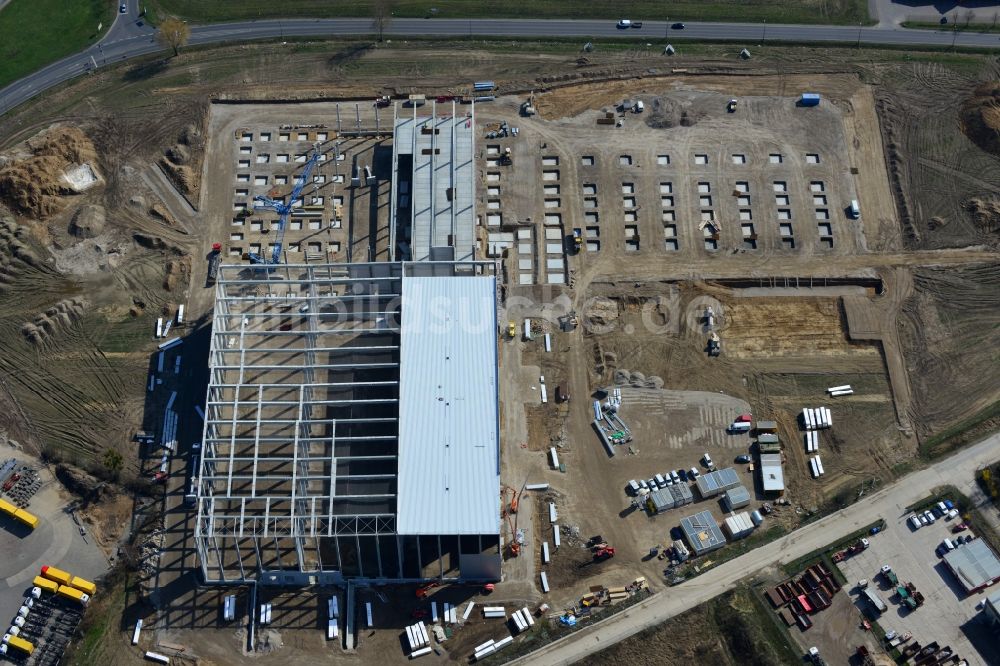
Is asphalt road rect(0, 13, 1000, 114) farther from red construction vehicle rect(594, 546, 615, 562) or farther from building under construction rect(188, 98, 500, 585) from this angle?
red construction vehicle rect(594, 546, 615, 562)

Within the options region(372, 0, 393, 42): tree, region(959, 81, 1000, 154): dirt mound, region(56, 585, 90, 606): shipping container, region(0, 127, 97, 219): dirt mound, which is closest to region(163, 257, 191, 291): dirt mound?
region(0, 127, 97, 219): dirt mound

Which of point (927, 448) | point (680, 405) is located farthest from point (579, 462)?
point (927, 448)

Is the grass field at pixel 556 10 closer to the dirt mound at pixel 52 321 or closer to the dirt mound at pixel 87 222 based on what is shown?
the dirt mound at pixel 87 222

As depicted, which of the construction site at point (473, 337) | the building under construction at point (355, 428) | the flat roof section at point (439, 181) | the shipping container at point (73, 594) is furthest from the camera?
the flat roof section at point (439, 181)

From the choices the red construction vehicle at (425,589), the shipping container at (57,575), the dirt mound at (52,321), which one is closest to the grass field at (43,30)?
the dirt mound at (52,321)

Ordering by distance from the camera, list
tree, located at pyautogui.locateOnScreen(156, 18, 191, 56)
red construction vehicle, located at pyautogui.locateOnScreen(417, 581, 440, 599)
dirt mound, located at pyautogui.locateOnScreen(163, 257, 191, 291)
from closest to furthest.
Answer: red construction vehicle, located at pyautogui.locateOnScreen(417, 581, 440, 599)
dirt mound, located at pyautogui.locateOnScreen(163, 257, 191, 291)
tree, located at pyautogui.locateOnScreen(156, 18, 191, 56)
